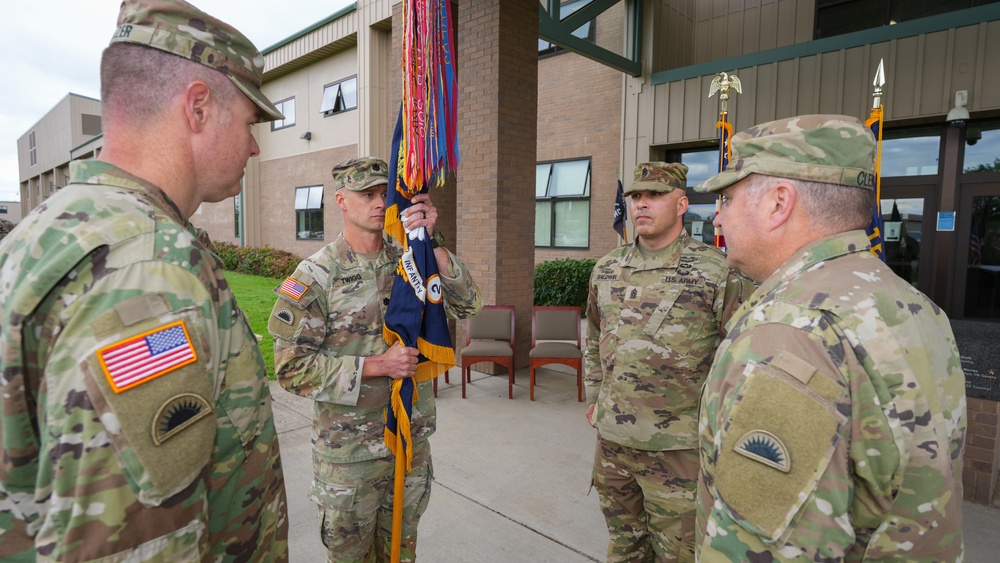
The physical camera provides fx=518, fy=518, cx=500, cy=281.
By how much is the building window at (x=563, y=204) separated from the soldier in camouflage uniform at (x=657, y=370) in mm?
7956

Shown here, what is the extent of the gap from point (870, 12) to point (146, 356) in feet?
31.9

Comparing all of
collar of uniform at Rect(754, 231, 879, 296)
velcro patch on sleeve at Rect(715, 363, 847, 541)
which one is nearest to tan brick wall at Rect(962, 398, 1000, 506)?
collar of uniform at Rect(754, 231, 879, 296)

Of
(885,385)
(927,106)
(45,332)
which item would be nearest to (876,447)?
(885,385)

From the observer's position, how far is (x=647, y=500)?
7.73ft

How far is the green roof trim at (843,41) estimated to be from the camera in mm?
6219

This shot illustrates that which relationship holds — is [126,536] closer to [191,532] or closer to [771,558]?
[191,532]

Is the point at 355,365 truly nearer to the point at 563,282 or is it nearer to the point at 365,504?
the point at 365,504

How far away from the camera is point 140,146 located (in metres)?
1.02

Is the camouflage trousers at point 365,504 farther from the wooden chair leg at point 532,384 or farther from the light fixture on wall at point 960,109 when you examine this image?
the light fixture on wall at point 960,109

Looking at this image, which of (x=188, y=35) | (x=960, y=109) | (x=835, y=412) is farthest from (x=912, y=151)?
(x=188, y=35)

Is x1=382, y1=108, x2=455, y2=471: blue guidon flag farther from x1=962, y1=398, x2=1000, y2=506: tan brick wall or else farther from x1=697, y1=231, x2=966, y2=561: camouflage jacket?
x1=962, y1=398, x2=1000, y2=506: tan brick wall

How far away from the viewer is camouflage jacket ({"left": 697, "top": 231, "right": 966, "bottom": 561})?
971mm

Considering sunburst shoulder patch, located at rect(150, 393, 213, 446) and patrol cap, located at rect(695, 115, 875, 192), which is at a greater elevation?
patrol cap, located at rect(695, 115, 875, 192)

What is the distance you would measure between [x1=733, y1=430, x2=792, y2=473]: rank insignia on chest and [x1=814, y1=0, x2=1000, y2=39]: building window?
342 inches
